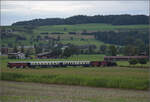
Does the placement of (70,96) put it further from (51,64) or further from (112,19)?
(112,19)

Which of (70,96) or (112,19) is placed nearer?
Result: (70,96)

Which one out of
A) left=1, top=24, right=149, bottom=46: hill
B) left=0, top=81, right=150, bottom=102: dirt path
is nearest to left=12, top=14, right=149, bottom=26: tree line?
left=1, top=24, right=149, bottom=46: hill

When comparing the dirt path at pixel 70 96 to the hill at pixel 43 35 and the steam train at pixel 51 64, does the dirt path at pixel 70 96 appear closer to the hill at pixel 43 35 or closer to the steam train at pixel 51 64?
the steam train at pixel 51 64

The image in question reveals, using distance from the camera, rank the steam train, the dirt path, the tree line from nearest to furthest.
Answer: the dirt path
the steam train
the tree line

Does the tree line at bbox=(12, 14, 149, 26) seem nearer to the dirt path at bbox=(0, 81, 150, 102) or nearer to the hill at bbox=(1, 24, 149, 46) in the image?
the hill at bbox=(1, 24, 149, 46)

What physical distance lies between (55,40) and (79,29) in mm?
23882

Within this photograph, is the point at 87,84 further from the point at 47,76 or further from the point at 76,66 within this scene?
the point at 76,66

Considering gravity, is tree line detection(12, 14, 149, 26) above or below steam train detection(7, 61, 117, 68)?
above

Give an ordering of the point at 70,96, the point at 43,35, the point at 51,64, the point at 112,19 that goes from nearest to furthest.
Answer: the point at 70,96 → the point at 51,64 → the point at 43,35 → the point at 112,19

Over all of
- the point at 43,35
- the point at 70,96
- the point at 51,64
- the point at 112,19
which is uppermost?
the point at 112,19

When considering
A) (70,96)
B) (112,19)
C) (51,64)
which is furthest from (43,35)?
(70,96)

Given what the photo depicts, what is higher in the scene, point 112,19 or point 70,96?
point 112,19

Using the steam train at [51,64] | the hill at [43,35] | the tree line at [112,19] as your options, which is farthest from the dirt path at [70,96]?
the tree line at [112,19]

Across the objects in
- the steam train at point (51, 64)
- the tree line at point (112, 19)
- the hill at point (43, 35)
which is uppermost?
the tree line at point (112, 19)
